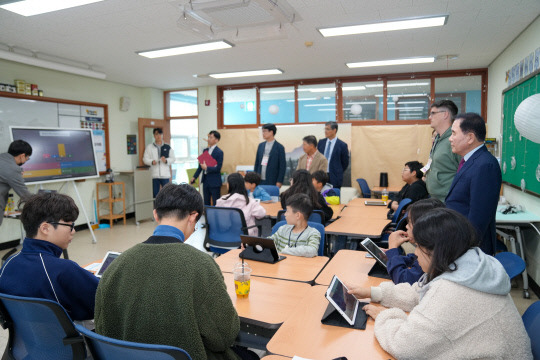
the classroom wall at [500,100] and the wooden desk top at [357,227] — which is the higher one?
the classroom wall at [500,100]

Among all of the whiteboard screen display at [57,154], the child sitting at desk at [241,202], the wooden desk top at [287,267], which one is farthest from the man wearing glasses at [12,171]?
the wooden desk top at [287,267]

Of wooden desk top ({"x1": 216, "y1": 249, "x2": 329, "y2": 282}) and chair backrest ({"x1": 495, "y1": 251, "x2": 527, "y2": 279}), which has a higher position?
chair backrest ({"x1": 495, "y1": 251, "x2": 527, "y2": 279})

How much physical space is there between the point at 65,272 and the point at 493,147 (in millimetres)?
6040

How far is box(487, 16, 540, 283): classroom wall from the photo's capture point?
3826 millimetres

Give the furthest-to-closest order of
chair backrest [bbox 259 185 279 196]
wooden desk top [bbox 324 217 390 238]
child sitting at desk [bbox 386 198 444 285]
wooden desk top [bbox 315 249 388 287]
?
chair backrest [bbox 259 185 279 196], wooden desk top [bbox 324 217 390 238], wooden desk top [bbox 315 249 388 287], child sitting at desk [bbox 386 198 444 285]

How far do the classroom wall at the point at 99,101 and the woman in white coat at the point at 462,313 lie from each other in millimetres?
6159

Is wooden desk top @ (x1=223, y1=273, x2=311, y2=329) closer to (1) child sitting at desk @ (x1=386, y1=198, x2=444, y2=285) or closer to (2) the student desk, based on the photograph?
(1) child sitting at desk @ (x1=386, y1=198, x2=444, y2=285)

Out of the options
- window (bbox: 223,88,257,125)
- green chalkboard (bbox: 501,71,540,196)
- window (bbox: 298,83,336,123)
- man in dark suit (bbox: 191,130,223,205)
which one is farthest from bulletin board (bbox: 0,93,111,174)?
green chalkboard (bbox: 501,71,540,196)

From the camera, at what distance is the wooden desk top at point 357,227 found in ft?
10.7

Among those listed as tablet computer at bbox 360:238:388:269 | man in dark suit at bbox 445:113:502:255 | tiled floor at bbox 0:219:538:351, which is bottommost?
tiled floor at bbox 0:219:538:351

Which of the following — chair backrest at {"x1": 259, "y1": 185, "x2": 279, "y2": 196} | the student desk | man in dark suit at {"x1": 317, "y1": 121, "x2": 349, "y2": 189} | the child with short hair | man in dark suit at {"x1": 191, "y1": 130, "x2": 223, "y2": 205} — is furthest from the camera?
man in dark suit at {"x1": 191, "y1": 130, "x2": 223, "y2": 205}

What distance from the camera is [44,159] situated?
5625mm

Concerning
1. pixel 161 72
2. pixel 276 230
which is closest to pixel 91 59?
pixel 161 72

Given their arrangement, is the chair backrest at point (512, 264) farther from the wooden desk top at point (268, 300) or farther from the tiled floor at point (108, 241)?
the tiled floor at point (108, 241)
